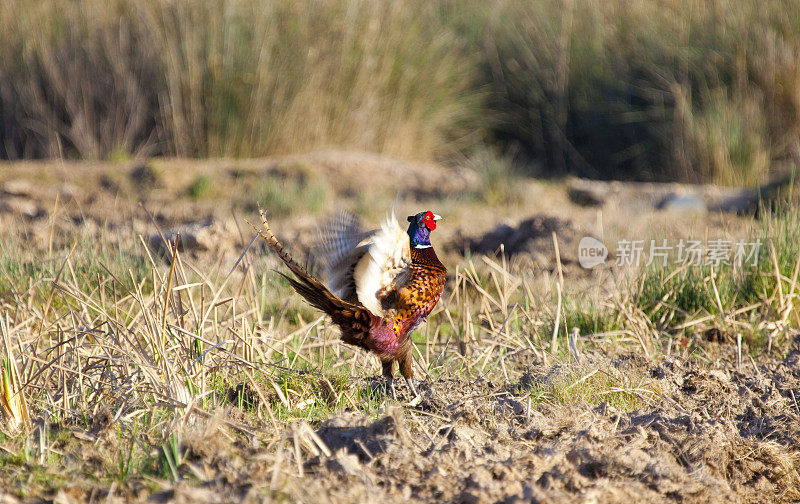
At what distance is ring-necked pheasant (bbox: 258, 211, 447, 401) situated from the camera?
7.65 feet

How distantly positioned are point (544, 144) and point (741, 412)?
7615mm

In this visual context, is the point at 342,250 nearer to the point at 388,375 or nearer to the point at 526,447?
the point at 388,375

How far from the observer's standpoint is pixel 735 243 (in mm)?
4164

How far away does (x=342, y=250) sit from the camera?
2.43 m

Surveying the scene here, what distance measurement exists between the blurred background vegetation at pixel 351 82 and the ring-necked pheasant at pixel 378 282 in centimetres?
574

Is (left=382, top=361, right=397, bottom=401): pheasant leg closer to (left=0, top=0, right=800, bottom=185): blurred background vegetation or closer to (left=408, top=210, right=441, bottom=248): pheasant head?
(left=408, top=210, right=441, bottom=248): pheasant head

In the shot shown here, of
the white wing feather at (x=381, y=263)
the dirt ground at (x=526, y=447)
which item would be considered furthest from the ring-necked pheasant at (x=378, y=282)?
the dirt ground at (x=526, y=447)

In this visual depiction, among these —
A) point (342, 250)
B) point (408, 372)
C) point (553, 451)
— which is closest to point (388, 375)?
point (408, 372)

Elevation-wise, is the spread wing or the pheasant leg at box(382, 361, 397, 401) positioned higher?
the spread wing

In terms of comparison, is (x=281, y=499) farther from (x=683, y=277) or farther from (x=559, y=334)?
(x=683, y=277)

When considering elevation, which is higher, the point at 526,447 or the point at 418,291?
the point at 418,291

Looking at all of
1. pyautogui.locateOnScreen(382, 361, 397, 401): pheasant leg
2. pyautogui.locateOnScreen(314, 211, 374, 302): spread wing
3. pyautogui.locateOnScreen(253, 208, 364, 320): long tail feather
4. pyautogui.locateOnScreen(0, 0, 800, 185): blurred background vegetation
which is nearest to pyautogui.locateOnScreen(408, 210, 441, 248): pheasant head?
pyautogui.locateOnScreen(314, 211, 374, 302): spread wing

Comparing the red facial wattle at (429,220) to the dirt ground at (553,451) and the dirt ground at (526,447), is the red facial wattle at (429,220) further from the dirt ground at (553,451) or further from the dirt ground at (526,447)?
the dirt ground at (553,451)

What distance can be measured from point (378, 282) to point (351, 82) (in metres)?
6.52
